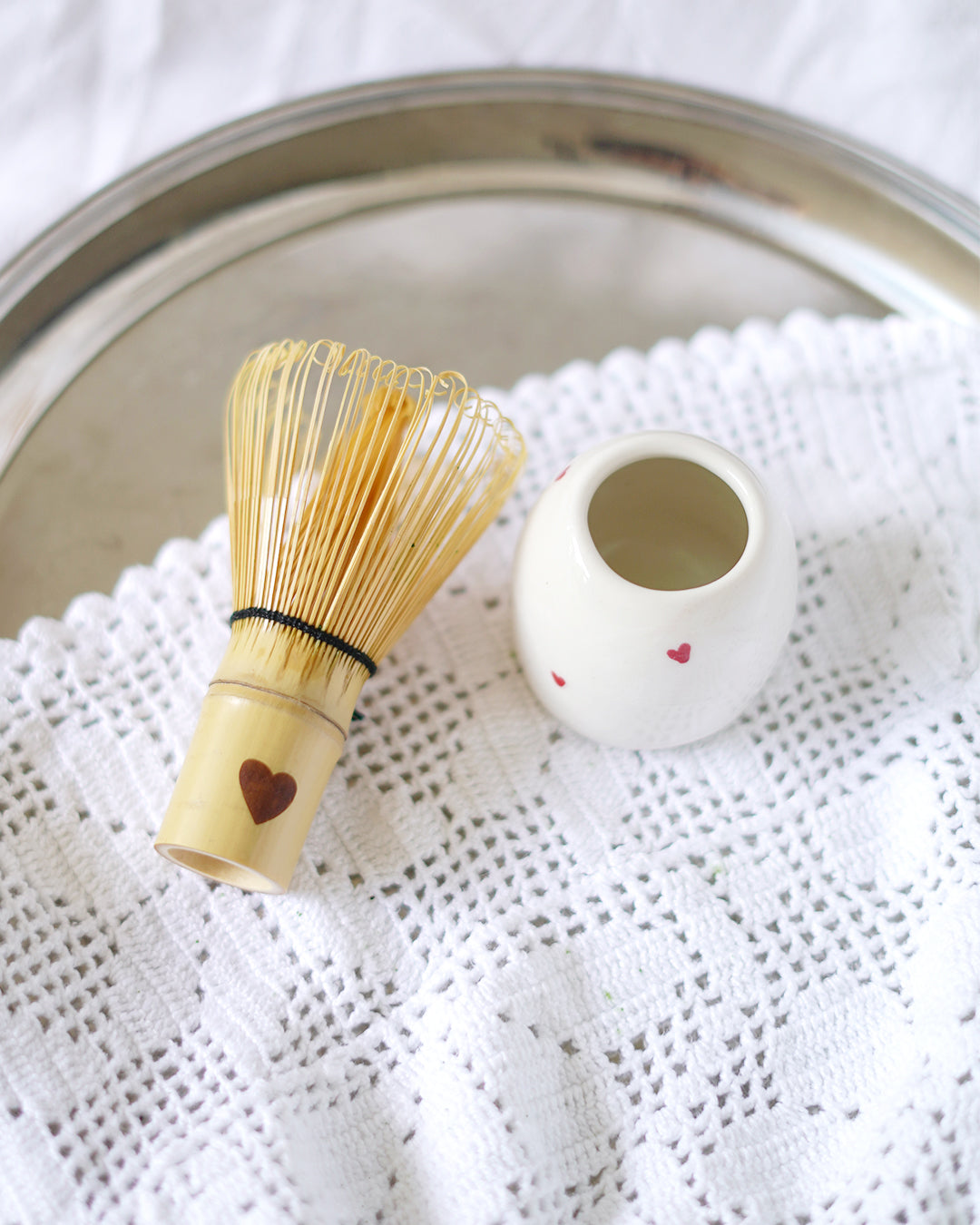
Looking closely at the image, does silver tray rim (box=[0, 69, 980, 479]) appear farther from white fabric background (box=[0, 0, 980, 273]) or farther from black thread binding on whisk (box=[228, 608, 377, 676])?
black thread binding on whisk (box=[228, 608, 377, 676])

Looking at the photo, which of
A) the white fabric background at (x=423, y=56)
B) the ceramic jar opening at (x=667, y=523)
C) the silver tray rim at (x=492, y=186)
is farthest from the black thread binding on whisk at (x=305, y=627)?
the white fabric background at (x=423, y=56)

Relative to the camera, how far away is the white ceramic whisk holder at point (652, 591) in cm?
35

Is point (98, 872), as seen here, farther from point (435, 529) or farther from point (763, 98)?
point (763, 98)

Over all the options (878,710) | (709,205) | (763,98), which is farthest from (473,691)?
(763,98)

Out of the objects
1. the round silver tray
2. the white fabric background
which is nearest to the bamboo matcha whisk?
the round silver tray

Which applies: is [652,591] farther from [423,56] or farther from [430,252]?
[423,56]

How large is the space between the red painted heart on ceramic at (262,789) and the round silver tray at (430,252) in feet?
0.58

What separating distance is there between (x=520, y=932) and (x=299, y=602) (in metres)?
0.16

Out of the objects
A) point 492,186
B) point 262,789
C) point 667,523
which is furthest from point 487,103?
point 262,789

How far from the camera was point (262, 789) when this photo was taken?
36cm

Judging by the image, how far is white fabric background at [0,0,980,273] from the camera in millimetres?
599

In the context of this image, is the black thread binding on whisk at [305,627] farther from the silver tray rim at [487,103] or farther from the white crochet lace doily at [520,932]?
the silver tray rim at [487,103]

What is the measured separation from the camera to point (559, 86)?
54 centimetres

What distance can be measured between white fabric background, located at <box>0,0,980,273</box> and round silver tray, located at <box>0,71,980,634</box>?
9cm
